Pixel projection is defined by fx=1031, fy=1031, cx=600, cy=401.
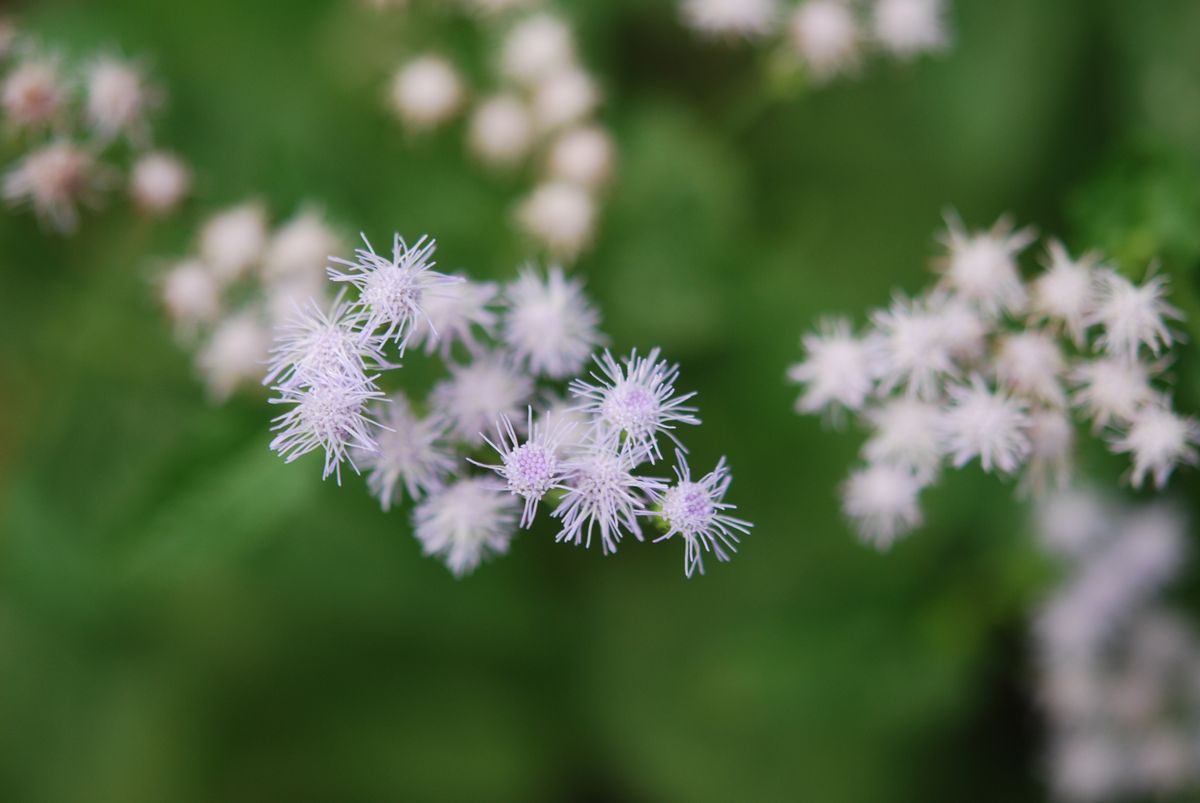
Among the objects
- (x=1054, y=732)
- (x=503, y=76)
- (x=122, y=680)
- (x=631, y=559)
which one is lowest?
(x=122, y=680)

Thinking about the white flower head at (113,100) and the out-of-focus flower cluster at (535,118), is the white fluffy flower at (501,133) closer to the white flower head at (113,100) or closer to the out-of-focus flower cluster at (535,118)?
the out-of-focus flower cluster at (535,118)

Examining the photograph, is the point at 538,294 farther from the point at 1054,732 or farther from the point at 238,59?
the point at 1054,732

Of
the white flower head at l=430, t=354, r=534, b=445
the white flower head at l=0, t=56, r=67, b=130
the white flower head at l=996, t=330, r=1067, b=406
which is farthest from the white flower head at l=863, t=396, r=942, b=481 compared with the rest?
the white flower head at l=0, t=56, r=67, b=130

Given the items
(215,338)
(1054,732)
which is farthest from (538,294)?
(1054,732)

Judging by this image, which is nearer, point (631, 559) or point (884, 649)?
point (884, 649)

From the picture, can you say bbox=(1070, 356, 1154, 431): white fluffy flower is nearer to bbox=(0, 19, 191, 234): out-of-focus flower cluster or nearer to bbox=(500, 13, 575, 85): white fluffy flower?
bbox=(500, 13, 575, 85): white fluffy flower

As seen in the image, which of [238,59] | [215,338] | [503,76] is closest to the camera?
A: [215,338]

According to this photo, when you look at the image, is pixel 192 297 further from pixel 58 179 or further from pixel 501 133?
pixel 501 133

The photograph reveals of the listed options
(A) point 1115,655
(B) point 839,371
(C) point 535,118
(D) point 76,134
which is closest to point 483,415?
(B) point 839,371
